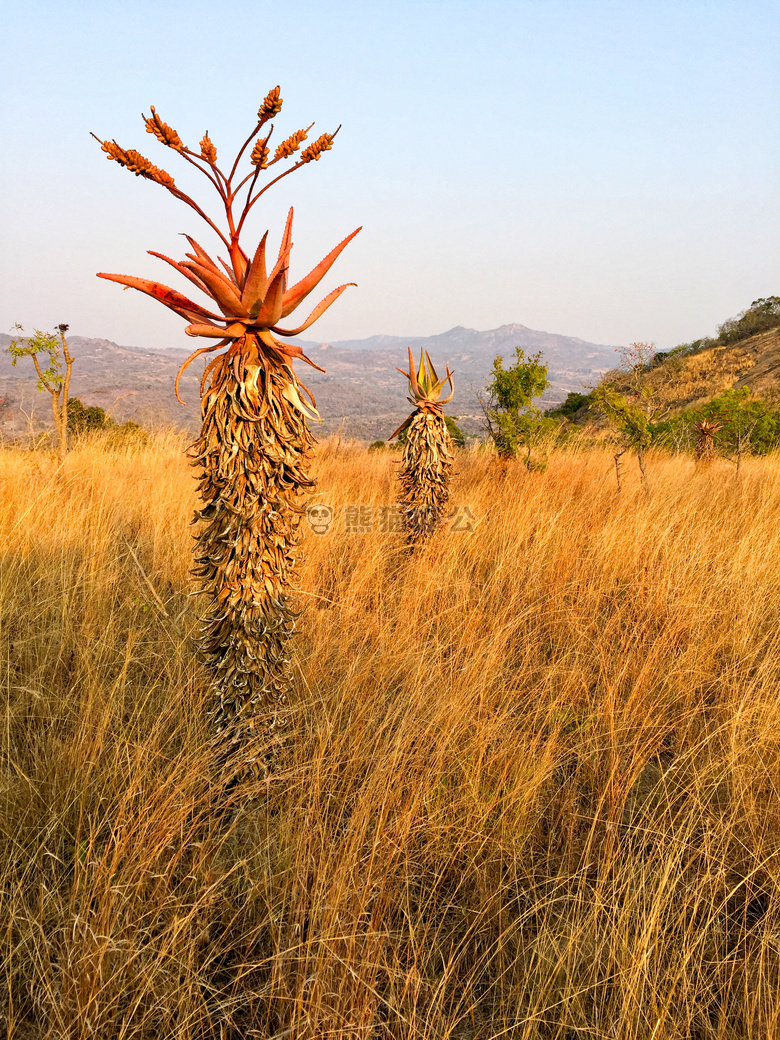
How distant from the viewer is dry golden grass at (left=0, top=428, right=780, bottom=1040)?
4.37 feet

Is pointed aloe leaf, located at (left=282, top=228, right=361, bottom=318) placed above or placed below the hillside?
below

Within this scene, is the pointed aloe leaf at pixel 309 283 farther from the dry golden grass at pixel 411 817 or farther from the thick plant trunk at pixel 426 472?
the thick plant trunk at pixel 426 472

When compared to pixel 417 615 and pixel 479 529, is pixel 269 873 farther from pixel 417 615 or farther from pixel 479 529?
pixel 479 529

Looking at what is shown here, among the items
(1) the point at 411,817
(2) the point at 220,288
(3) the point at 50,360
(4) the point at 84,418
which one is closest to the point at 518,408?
(3) the point at 50,360

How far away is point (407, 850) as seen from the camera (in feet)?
5.66

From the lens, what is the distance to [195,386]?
3791 cm


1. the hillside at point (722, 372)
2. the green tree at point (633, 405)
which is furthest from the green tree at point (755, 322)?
the green tree at point (633, 405)

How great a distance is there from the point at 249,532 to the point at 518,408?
593cm

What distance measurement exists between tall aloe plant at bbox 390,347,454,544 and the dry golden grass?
74cm

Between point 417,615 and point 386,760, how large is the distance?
4.39 feet

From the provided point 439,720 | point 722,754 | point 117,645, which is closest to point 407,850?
point 439,720

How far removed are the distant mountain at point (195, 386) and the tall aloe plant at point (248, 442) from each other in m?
0.23

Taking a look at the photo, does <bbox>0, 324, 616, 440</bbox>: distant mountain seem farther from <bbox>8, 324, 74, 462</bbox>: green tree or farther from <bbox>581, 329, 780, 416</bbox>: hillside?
<bbox>581, 329, 780, 416</bbox>: hillside

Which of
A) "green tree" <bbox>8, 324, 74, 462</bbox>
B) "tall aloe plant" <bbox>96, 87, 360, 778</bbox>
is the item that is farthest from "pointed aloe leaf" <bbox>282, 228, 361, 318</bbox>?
"green tree" <bbox>8, 324, 74, 462</bbox>
